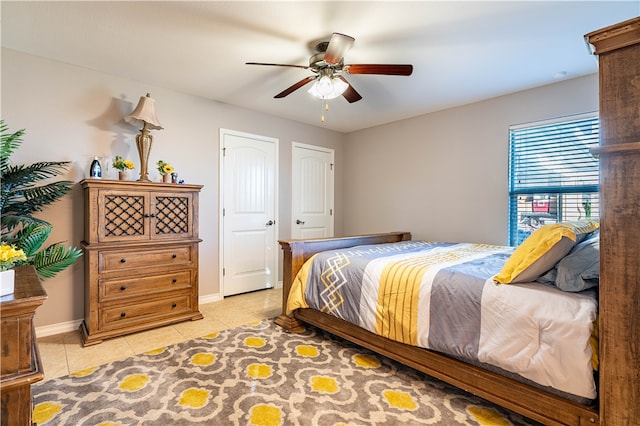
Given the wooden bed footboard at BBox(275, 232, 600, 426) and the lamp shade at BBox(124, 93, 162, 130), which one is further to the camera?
the lamp shade at BBox(124, 93, 162, 130)

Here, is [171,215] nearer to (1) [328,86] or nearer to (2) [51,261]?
(2) [51,261]

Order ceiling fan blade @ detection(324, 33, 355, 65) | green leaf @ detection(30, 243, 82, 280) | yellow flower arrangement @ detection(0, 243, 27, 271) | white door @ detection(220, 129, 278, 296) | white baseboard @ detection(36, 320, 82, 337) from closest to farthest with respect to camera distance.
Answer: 1. yellow flower arrangement @ detection(0, 243, 27, 271)
2. ceiling fan blade @ detection(324, 33, 355, 65)
3. green leaf @ detection(30, 243, 82, 280)
4. white baseboard @ detection(36, 320, 82, 337)
5. white door @ detection(220, 129, 278, 296)

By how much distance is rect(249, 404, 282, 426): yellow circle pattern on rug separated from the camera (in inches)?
62.7

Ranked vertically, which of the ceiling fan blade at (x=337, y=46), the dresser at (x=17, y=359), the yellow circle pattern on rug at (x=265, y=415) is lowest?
the yellow circle pattern on rug at (x=265, y=415)

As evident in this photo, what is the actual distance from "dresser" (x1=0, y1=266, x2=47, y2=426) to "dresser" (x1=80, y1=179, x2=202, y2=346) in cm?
182

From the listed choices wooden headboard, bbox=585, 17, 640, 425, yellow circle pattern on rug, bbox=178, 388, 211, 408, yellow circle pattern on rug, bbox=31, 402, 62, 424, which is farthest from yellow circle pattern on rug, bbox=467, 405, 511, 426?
yellow circle pattern on rug, bbox=31, 402, 62, 424

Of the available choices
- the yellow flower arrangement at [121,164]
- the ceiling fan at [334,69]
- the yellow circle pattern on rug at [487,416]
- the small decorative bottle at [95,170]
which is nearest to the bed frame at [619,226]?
the yellow circle pattern on rug at [487,416]

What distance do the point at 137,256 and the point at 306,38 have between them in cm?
229

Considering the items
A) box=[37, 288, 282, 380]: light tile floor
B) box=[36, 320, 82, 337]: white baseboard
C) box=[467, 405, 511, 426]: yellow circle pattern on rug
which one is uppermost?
box=[36, 320, 82, 337]: white baseboard

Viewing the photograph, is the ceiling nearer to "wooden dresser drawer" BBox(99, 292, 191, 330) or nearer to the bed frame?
the bed frame

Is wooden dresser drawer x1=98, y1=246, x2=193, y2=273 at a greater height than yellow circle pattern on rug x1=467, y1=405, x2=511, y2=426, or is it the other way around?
wooden dresser drawer x1=98, y1=246, x2=193, y2=273

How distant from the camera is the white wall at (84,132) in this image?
8.59 ft

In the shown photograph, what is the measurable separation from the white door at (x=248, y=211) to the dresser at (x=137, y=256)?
77 centimetres

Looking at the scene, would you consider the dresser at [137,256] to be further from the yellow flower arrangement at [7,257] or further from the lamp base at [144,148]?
the yellow flower arrangement at [7,257]
